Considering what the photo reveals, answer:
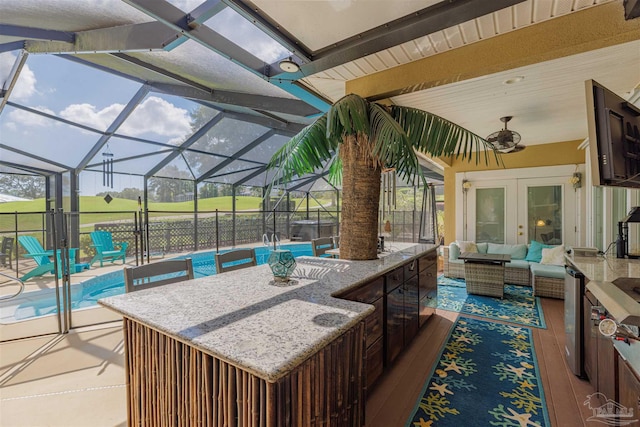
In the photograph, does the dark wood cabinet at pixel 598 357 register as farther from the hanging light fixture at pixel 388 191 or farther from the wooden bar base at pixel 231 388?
the hanging light fixture at pixel 388 191

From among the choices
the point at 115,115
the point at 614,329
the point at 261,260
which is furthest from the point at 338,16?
the point at 261,260

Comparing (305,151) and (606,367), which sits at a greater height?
(305,151)

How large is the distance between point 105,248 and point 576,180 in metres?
10.6

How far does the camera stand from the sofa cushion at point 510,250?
5.55 metres

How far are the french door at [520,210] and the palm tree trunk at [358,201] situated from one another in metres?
4.83

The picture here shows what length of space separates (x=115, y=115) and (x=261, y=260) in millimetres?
4967

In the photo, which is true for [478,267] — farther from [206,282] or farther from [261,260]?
[261,260]

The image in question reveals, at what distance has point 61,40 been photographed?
2.79m

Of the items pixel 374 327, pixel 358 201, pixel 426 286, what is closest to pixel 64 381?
pixel 374 327

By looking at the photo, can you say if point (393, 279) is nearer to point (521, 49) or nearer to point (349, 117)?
point (349, 117)

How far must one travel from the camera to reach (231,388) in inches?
38.5

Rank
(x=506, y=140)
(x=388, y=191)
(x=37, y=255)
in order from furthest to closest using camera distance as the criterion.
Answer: (x=37, y=255) → (x=506, y=140) → (x=388, y=191)

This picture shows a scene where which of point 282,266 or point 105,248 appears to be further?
point 105,248

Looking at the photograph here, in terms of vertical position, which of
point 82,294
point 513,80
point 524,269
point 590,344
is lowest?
point 82,294
